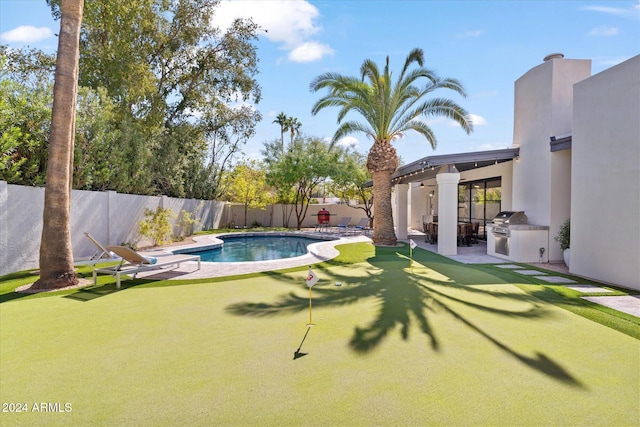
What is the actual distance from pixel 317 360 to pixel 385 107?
44.4 feet

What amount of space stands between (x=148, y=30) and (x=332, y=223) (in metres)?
20.5

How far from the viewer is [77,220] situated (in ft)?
38.7

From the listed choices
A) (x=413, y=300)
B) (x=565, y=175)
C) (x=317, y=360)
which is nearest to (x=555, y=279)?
(x=565, y=175)

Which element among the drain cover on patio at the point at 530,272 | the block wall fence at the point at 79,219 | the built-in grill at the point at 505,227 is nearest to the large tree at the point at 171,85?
the block wall fence at the point at 79,219

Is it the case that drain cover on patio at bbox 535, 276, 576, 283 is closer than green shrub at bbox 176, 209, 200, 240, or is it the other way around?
drain cover on patio at bbox 535, 276, 576, 283

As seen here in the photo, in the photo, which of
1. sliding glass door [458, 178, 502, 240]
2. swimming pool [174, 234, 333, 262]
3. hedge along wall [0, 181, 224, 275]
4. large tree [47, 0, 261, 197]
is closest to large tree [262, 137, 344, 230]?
large tree [47, 0, 261, 197]

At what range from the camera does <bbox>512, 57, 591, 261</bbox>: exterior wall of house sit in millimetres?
11961

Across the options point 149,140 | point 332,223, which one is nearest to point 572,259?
point 149,140

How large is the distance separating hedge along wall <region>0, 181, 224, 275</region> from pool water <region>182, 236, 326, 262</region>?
3.12 meters

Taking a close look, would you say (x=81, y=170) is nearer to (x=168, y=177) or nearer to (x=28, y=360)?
(x=168, y=177)

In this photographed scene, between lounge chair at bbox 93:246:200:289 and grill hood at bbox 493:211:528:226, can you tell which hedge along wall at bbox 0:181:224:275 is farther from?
grill hood at bbox 493:211:528:226

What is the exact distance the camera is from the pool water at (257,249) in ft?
→ 50.2

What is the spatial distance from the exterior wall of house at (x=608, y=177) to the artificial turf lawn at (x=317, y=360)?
3.08 m

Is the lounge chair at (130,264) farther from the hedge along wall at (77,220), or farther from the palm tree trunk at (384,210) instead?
the palm tree trunk at (384,210)
